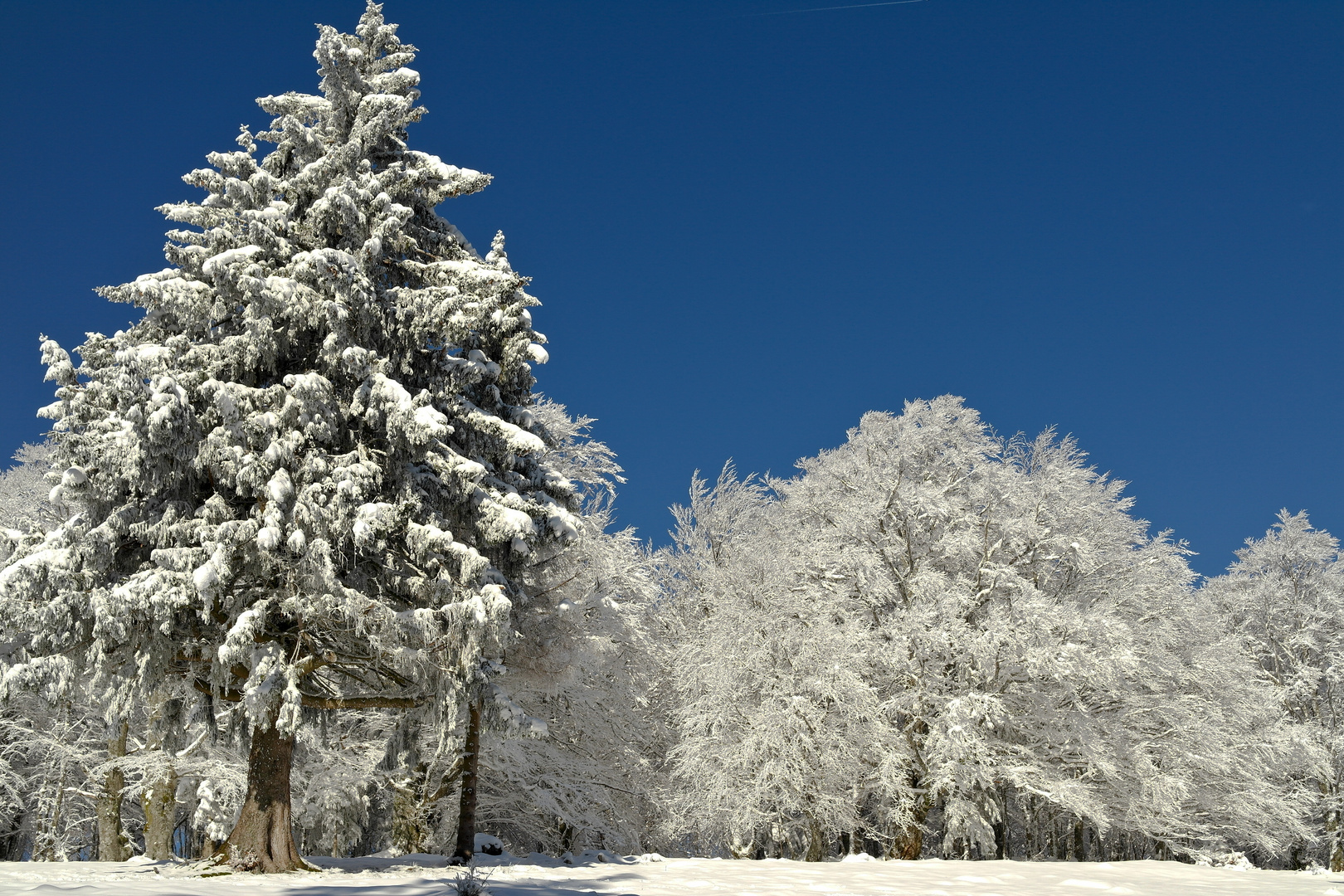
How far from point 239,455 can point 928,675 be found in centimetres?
1418

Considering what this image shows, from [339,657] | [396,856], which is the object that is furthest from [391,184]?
[396,856]

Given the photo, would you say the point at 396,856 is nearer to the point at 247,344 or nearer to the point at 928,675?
the point at 247,344

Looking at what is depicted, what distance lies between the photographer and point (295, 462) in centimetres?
1212

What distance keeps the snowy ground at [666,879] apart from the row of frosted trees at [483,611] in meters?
1.47

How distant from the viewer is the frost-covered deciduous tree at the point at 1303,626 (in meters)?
28.6

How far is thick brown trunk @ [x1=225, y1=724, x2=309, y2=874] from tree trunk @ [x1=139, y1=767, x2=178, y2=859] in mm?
8390

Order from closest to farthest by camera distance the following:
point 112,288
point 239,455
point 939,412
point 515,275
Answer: point 239,455 < point 112,288 < point 515,275 < point 939,412

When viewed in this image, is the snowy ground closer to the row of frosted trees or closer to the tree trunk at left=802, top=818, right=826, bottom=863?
the row of frosted trees

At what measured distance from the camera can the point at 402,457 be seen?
13.2 metres

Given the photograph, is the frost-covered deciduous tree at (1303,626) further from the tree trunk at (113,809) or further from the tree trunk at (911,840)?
the tree trunk at (113,809)

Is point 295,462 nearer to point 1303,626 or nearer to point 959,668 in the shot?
point 959,668

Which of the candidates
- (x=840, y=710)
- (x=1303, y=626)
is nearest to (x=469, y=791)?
(x=840, y=710)

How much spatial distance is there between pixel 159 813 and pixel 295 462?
12.1 meters

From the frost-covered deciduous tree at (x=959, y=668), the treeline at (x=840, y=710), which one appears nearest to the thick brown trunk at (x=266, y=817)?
the treeline at (x=840, y=710)
